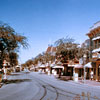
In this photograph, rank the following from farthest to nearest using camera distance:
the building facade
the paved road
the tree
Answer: the building facade, the tree, the paved road

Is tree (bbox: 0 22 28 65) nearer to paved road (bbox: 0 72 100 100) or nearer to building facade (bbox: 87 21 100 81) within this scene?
paved road (bbox: 0 72 100 100)

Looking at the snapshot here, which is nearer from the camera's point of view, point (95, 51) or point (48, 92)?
point (48, 92)

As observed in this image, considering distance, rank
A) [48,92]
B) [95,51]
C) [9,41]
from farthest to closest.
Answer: [95,51]
[9,41]
[48,92]

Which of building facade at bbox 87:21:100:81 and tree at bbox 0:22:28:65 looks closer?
tree at bbox 0:22:28:65

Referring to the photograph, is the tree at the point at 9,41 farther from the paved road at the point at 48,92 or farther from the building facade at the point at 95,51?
the building facade at the point at 95,51

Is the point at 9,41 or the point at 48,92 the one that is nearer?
the point at 48,92

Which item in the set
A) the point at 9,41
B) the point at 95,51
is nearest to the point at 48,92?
the point at 9,41

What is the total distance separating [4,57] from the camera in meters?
22.8

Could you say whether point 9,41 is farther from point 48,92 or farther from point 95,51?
point 95,51

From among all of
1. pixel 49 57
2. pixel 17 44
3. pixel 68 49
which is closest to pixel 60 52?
pixel 68 49

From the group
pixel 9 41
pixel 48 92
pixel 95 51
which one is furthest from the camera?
pixel 95 51

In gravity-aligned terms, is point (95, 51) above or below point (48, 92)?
above

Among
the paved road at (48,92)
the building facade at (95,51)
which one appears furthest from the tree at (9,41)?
the building facade at (95,51)

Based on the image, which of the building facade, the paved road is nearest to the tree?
the paved road
